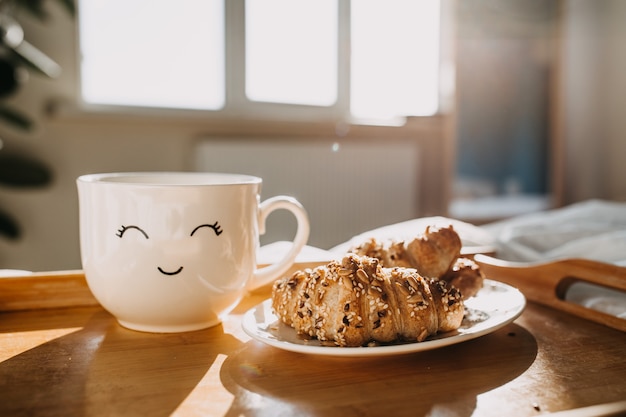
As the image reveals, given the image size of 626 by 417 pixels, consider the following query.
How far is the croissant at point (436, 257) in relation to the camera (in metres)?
0.58

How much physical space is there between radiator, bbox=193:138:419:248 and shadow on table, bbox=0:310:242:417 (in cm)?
193

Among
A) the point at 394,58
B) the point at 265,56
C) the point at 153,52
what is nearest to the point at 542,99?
the point at 394,58

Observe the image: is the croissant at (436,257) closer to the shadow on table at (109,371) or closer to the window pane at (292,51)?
the shadow on table at (109,371)

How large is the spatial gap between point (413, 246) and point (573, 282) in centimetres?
22

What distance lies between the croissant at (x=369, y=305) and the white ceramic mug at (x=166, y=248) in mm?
85

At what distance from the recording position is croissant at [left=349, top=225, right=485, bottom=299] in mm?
580

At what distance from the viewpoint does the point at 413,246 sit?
583mm

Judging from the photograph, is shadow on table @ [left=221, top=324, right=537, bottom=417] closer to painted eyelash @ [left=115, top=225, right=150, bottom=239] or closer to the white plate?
the white plate

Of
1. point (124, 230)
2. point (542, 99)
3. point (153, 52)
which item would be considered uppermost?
point (153, 52)

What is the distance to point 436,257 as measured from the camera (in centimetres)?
58

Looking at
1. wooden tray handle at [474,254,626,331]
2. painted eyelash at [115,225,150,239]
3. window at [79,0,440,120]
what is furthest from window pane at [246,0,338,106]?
painted eyelash at [115,225,150,239]

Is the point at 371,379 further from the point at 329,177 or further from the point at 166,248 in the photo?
the point at 329,177

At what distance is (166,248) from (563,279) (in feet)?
1.43

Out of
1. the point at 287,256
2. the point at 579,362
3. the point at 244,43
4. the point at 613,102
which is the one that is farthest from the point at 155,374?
the point at 613,102
